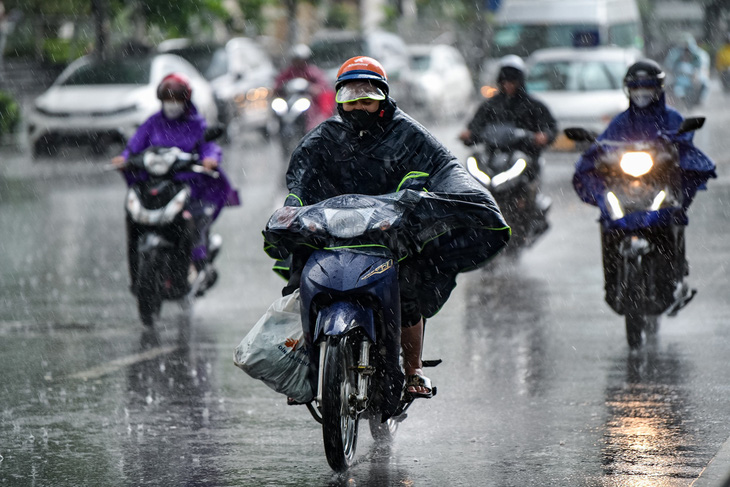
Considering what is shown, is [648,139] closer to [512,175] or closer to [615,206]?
[615,206]

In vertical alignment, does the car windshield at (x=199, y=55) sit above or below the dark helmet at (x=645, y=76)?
above

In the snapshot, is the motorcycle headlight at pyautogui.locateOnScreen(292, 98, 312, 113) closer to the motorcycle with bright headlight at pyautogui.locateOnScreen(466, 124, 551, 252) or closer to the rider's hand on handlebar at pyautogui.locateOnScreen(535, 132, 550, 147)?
the motorcycle with bright headlight at pyautogui.locateOnScreen(466, 124, 551, 252)

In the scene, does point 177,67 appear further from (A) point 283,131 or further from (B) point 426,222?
(B) point 426,222

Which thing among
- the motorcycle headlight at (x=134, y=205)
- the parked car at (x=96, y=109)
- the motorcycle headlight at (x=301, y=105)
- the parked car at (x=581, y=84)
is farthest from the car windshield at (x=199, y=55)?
the motorcycle headlight at (x=134, y=205)

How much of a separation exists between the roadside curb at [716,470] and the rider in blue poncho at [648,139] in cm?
257

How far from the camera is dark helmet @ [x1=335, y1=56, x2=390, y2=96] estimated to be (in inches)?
240

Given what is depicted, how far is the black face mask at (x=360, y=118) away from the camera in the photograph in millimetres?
6188

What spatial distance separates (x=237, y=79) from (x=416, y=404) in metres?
18.3

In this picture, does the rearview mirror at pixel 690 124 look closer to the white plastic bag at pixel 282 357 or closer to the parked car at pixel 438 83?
the white plastic bag at pixel 282 357

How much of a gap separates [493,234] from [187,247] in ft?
13.6

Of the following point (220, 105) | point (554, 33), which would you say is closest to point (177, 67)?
point (220, 105)

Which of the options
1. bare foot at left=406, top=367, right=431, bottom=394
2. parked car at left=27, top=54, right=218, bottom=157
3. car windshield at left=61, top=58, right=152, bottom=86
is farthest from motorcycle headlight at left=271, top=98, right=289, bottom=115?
bare foot at left=406, top=367, right=431, bottom=394

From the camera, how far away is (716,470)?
225 inches

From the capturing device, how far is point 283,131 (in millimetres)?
18594
